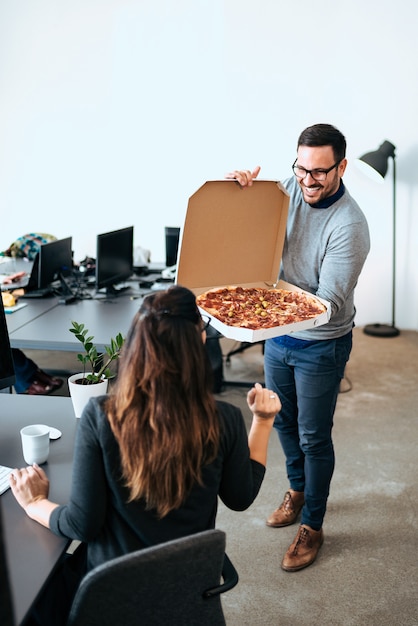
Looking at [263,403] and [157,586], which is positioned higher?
[263,403]

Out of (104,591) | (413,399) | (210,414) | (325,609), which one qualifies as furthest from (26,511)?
(413,399)

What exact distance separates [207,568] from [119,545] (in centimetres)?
22

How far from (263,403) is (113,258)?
2393mm

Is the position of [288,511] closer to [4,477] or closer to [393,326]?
[4,477]

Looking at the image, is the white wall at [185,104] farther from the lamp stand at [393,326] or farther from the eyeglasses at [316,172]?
the eyeglasses at [316,172]

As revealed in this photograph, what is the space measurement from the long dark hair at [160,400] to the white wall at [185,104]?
13.9ft

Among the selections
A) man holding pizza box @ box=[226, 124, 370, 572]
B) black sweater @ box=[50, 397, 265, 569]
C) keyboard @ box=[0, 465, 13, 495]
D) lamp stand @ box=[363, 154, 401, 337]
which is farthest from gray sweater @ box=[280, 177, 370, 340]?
lamp stand @ box=[363, 154, 401, 337]

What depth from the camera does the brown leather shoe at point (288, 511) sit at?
8.25 ft

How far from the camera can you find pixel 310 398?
2152mm

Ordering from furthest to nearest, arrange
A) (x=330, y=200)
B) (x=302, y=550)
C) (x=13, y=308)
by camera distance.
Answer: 1. (x=13, y=308)
2. (x=302, y=550)
3. (x=330, y=200)

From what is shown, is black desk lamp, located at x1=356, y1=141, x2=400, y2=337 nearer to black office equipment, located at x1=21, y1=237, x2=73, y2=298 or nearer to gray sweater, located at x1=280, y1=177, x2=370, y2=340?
black office equipment, located at x1=21, y1=237, x2=73, y2=298

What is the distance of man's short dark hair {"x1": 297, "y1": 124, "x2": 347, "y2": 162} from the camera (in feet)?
6.31

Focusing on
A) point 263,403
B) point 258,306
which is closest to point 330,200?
point 258,306

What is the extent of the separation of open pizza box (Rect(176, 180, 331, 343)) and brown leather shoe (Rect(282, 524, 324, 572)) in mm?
962
